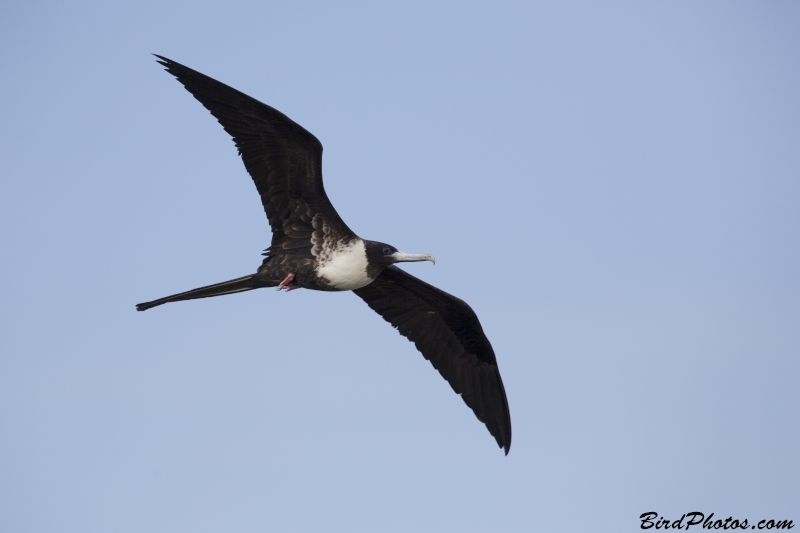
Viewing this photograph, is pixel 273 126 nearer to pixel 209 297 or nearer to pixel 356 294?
pixel 209 297

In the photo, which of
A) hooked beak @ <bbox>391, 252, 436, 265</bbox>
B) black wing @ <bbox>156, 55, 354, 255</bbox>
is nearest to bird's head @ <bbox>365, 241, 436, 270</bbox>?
hooked beak @ <bbox>391, 252, 436, 265</bbox>

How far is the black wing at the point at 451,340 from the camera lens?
10.0 meters

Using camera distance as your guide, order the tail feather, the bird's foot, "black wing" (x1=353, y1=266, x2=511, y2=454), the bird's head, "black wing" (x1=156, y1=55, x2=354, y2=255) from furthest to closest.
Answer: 1. "black wing" (x1=353, y1=266, x2=511, y2=454)
2. the bird's head
3. the bird's foot
4. the tail feather
5. "black wing" (x1=156, y1=55, x2=354, y2=255)

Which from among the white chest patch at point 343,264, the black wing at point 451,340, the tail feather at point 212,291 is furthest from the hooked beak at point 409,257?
the tail feather at point 212,291

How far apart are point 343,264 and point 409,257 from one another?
0.61 m

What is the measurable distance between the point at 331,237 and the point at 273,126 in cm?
117

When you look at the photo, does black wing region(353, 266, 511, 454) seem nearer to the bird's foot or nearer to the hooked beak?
the hooked beak

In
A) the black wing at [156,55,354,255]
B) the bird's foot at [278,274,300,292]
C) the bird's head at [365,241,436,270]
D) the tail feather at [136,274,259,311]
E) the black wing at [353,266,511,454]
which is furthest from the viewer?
the black wing at [353,266,511,454]

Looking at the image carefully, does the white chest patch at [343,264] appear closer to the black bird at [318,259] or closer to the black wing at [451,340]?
the black bird at [318,259]

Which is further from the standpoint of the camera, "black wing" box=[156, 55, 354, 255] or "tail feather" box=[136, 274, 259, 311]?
"tail feather" box=[136, 274, 259, 311]

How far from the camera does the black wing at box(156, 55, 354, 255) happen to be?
8375 mm

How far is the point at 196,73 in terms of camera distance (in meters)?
8.30

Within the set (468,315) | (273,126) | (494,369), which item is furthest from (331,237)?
(494,369)

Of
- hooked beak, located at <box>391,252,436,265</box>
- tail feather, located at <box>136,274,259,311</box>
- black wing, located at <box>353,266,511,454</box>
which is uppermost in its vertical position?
tail feather, located at <box>136,274,259,311</box>
